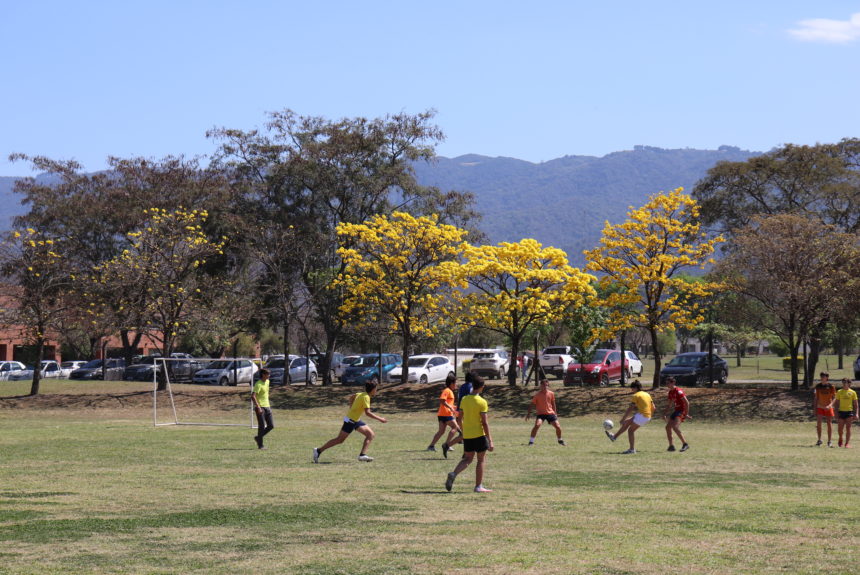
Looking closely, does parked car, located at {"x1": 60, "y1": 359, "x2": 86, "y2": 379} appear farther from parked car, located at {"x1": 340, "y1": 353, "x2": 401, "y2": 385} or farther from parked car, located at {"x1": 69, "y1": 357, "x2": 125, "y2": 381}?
parked car, located at {"x1": 340, "y1": 353, "x2": 401, "y2": 385}

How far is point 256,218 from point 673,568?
41.2m

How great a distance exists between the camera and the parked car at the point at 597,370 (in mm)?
45500

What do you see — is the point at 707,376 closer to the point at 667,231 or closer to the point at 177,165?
the point at 667,231

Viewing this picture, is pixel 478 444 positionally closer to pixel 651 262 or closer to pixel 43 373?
pixel 651 262

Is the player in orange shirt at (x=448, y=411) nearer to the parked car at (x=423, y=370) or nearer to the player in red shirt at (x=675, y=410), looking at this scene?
the player in red shirt at (x=675, y=410)

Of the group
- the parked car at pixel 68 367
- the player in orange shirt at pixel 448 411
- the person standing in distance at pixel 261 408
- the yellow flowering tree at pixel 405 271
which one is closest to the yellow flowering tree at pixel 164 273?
the yellow flowering tree at pixel 405 271

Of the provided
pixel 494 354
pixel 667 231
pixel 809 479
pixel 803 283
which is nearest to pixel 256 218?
pixel 494 354

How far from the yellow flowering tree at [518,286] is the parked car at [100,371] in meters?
24.7

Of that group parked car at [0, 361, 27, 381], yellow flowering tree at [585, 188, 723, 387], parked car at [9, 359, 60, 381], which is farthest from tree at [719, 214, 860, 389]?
parked car at [0, 361, 27, 381]

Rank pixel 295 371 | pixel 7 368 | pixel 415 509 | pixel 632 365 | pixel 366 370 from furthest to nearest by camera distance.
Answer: pixel 7 368
pixel 295 371
pixel 632 365
pixel 366 370
pixel 415 509

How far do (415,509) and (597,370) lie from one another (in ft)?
112

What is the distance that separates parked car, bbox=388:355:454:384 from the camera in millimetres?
46344

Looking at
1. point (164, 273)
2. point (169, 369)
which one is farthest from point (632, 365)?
point (164, 273)

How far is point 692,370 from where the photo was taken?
144 feet
